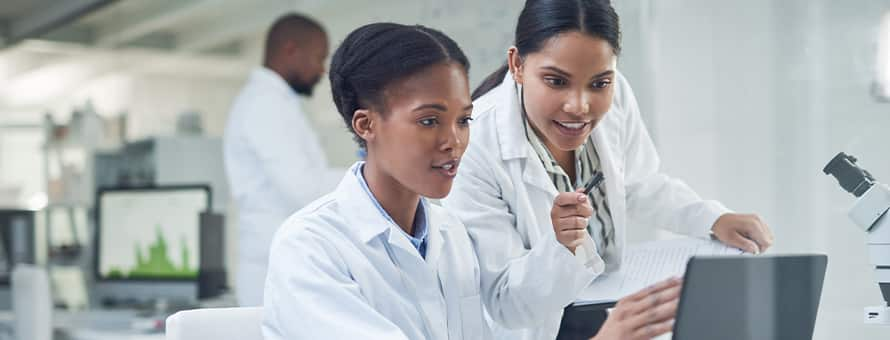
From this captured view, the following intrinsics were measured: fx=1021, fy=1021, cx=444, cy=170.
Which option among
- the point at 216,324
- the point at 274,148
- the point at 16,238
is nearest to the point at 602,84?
the point at 216,324

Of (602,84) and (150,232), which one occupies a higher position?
(602,84)

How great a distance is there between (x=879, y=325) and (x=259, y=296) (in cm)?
177

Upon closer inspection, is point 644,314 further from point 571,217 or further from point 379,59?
point 379,59

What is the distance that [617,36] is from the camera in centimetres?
118

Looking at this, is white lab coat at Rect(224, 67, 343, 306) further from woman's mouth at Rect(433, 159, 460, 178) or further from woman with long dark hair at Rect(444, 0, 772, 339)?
woman's mouth at Rect(433, 159, 460, 178)

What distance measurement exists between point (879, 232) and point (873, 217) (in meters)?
0.02

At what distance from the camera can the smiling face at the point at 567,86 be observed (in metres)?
1.14

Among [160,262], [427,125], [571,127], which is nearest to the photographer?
[427,125]

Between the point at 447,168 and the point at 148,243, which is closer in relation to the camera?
the point at 447,168

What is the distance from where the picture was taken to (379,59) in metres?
1.11

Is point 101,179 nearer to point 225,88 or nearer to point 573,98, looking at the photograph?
point 573,98

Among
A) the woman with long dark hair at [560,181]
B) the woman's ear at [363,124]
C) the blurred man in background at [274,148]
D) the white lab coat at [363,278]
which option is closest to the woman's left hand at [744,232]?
the woman with long dark hair at [560,181]

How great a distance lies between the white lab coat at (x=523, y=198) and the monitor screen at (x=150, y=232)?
2.00 metres

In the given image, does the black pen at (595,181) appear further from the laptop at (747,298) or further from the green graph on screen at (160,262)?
the green graph on screen at (160,262)
